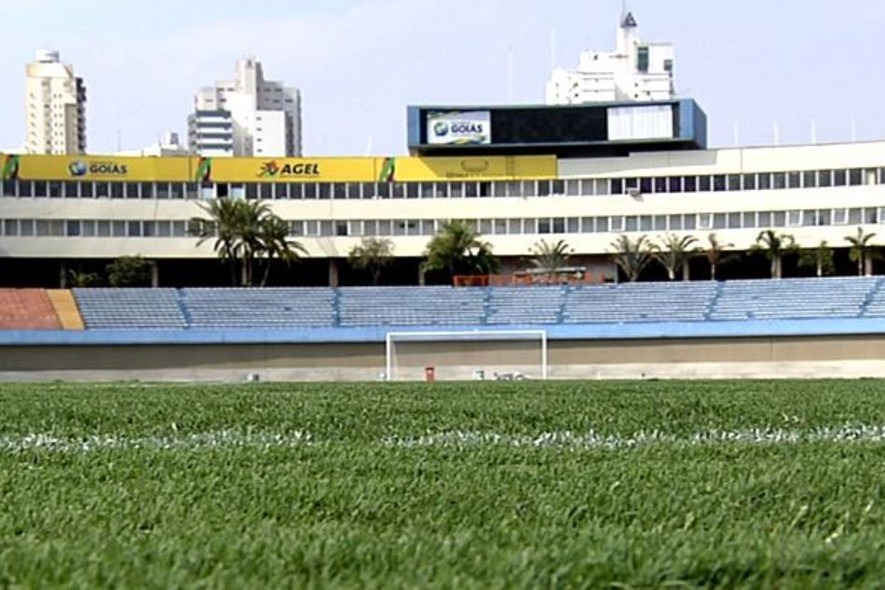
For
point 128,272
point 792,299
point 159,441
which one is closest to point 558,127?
point 128,272

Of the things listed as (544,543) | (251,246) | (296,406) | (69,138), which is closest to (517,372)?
(251,246)

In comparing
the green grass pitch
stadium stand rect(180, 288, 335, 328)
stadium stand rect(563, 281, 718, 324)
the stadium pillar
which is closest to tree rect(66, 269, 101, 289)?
the stadium pillar

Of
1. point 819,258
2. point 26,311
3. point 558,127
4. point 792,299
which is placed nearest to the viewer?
point 792,299

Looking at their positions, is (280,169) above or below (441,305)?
above

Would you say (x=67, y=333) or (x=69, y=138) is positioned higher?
(x=69, y=138)

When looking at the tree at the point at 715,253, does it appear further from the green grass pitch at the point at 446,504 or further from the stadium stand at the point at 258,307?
the green grass pitch at the point at 446,504

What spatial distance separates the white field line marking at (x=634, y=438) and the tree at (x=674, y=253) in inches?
2424

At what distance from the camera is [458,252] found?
71.8 metres

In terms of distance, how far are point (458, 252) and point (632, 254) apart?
32.0 ft

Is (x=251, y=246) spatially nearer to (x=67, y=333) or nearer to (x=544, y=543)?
(x=67, y=333)

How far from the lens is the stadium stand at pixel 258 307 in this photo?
173 ft

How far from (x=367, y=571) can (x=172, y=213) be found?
73.2 m

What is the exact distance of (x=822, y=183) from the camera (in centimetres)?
7325

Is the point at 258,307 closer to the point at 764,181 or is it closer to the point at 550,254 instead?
the point at 550,254
